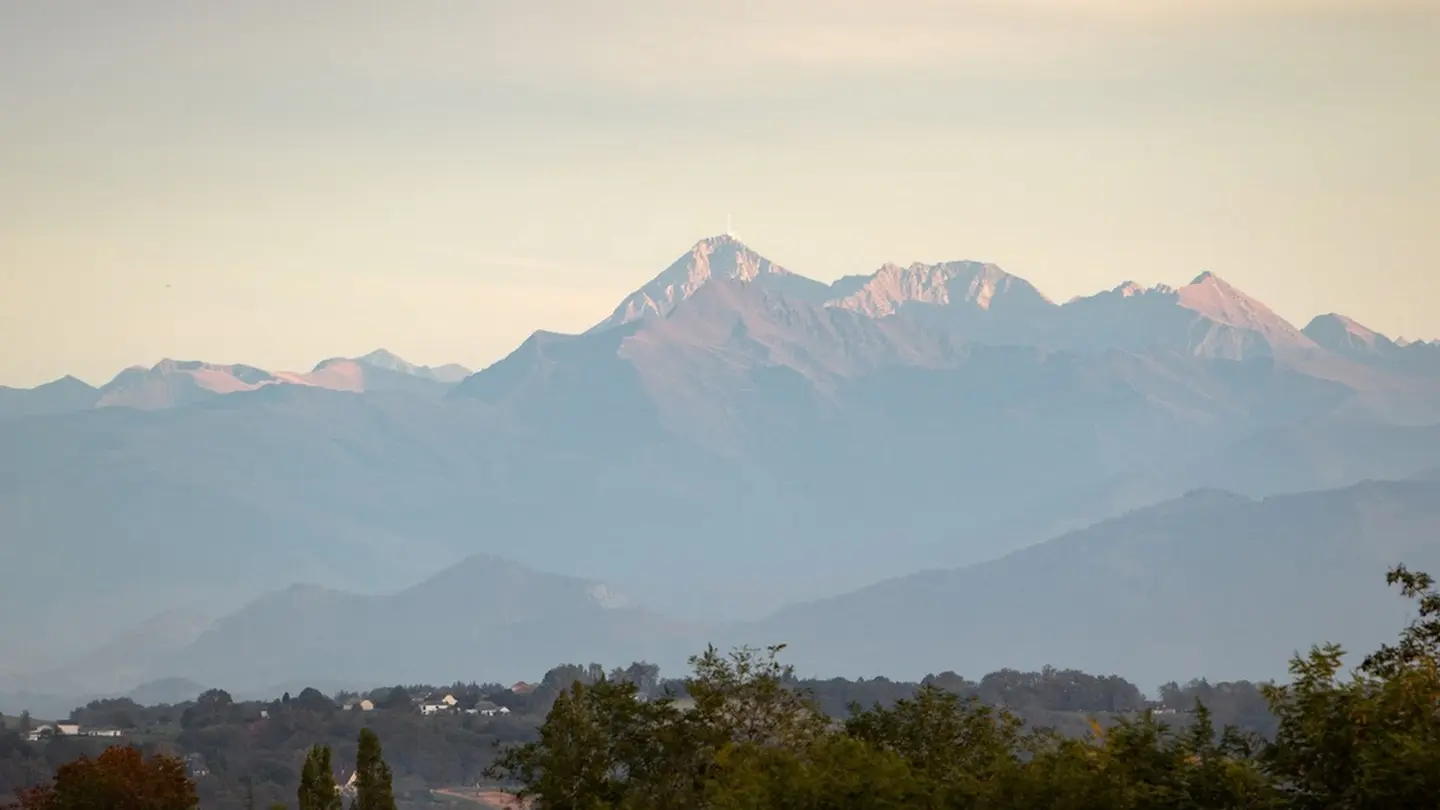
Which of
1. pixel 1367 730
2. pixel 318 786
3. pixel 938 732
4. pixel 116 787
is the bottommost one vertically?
pixel 1367 730

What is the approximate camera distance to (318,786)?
90.7 meters

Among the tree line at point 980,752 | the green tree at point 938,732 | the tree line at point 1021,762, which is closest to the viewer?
the tree line at point 1021,762

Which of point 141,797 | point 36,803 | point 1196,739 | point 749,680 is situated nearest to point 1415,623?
point 1196,739

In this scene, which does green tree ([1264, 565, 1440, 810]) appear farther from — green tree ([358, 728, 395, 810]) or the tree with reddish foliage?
the tree with reddish foliage

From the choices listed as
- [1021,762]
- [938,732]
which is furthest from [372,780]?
[1021,762]

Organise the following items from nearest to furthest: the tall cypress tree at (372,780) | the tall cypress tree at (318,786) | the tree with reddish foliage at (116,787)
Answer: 1. the tall cypress tree at (372,780)
2. the tall cypress tree at (318,786)
3. the tree with reddish foliage at (116,787)

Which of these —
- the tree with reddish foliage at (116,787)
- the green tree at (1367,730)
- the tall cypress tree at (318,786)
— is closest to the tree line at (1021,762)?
the green tree at (1367,730)

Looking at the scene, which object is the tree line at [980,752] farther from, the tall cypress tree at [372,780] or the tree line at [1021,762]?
the tall cypress tree at [372,780]

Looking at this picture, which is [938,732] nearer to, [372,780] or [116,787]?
[372,780]

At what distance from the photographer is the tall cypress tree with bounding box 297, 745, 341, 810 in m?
90.0

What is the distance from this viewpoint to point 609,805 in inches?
2320

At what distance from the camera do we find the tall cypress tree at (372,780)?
8600 centimetres

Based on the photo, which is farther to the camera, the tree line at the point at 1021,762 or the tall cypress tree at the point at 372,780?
the tall cypress tree at the point at 372,780

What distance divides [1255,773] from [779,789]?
11.7 meters
